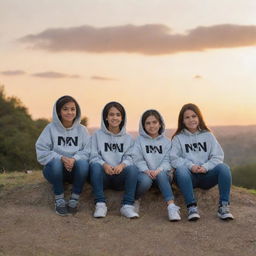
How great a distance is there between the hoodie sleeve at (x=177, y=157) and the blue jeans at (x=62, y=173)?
1215mm

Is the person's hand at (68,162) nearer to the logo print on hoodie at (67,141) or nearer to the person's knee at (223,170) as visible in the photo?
the logo print on hoodie at (67,141)

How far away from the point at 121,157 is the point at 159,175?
25.7 inches

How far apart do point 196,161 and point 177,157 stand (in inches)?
11.1

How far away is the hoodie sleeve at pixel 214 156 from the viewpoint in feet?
23.6

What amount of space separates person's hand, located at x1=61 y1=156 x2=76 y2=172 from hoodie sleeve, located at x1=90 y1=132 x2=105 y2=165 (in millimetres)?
281

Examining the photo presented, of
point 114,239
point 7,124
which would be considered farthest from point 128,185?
point 7,124

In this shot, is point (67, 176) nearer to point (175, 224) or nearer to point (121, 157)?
point (121, 157)

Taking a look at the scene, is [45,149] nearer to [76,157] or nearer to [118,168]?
[76,157]

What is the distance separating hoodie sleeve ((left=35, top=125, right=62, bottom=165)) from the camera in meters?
7.18

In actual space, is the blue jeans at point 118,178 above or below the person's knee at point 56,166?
below

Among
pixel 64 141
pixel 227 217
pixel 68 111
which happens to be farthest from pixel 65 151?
pixel 227 217

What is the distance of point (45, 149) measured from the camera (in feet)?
23.9

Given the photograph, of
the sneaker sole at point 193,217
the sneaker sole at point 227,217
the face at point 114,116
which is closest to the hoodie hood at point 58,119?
the face at point 114,116

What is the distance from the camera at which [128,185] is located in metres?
7.05
